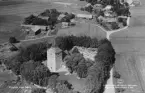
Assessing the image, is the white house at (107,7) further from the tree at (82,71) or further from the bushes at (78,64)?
the tree at (82,71)

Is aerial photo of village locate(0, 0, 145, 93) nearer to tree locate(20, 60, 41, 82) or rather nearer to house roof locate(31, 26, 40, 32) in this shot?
tree locate(20, 60, 41, 82)

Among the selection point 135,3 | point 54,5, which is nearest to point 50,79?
point 54,5

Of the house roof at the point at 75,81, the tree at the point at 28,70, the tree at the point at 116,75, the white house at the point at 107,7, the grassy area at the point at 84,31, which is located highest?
the white house at the point at 107,7

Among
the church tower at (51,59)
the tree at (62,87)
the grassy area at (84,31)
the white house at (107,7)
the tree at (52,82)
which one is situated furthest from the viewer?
the white house at (107,7)

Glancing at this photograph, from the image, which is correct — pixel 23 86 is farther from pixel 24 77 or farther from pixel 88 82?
pixel 88 82

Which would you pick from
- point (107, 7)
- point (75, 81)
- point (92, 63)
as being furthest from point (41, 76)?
point (107, 7)

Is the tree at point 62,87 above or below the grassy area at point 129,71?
above

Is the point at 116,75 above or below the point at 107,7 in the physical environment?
below

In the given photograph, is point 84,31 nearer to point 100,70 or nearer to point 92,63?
point 92,63

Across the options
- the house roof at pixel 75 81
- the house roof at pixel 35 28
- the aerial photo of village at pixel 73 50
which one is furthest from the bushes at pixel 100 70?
the house roof at pixel 35 28
